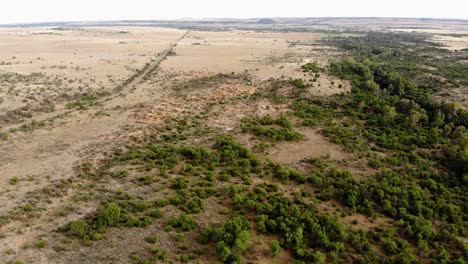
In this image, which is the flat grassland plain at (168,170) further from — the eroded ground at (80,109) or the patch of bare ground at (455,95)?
the patch of bare ground at (455,95)

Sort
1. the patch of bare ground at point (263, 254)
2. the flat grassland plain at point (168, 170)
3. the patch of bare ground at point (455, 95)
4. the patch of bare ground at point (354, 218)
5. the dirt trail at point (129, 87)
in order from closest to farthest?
the patch of bare ground at point (263, 254)
the flat grassland plain at point (168, 170)
the patch of bare ground at point (354, 218)
the dirt trail at point (129, 87)
the patch of bare ground at point (455, 95)

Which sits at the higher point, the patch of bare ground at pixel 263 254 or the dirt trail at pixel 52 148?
the dirt trail at pixel 52 148

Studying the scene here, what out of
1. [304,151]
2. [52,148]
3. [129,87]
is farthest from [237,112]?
[129,87]

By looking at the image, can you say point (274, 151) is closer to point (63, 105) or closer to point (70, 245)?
point (70, 245)

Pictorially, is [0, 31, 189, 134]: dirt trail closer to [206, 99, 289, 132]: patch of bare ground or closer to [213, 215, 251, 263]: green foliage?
[206, 99, 289, 132]: patch of bare ground

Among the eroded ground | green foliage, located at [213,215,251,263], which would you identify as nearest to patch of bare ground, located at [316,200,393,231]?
green foliage, located at [213,215,251,263]

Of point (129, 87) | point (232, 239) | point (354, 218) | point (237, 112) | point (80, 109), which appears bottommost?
point (354, 218)

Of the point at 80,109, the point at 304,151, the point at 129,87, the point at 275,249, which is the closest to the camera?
the point at 275,249

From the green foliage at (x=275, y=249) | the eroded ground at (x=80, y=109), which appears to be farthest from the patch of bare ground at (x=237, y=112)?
the green foliage at (x=275, y=249)

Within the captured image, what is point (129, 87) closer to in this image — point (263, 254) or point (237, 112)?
point (237, 112)
